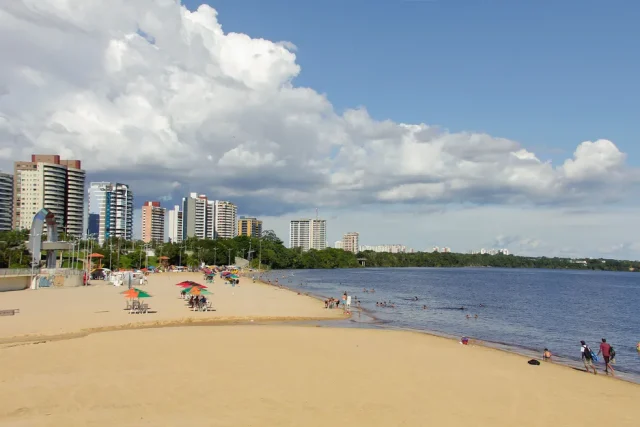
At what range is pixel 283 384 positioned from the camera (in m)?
16.7

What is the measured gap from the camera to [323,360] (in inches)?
834

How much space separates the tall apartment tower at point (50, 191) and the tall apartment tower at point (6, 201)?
4.23 ft

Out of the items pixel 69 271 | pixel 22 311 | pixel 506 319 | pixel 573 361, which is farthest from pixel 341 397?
pixel 69 271

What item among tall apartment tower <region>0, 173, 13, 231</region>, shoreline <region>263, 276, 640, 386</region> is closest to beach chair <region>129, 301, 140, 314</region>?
shoreline <region>263, 276, 640, 386</region>

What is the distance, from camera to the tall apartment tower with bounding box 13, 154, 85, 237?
475ft

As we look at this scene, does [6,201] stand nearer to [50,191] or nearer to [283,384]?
[50,191]

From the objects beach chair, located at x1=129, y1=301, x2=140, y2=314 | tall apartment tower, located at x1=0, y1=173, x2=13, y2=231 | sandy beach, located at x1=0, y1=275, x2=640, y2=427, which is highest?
tall apartment tower, located at x1=0, y1=173, x2=13, y2=231

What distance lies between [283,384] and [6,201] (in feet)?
514

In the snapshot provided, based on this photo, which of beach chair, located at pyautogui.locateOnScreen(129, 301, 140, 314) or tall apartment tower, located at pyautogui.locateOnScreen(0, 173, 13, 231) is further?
tall apartment tower, located at pyautogui.locateOnScreen(0, 173, 13, 231)

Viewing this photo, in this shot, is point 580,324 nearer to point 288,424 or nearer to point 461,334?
point 461,334

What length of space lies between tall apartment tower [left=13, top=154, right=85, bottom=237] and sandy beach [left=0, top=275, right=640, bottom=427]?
12910cm

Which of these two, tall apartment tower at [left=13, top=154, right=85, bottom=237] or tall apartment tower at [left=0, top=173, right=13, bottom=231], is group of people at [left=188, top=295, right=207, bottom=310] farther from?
tall apartment tower at [left=0, top=173, right=13, bottom=231]

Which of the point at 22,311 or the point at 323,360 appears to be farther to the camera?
the point at 22,311

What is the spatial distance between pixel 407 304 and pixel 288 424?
147 feet
